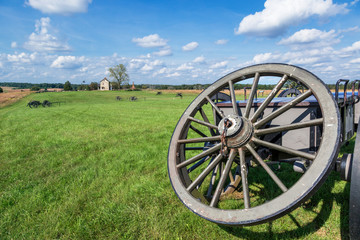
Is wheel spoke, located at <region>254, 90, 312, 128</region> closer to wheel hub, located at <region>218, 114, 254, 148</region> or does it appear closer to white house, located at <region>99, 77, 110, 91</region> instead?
wheel hub, located at <region>218, 114, 254, 148</region>

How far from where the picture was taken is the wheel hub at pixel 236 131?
2523 mm

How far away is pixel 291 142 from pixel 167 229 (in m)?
1.99

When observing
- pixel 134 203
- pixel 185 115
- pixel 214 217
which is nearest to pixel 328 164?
pixel 214 217

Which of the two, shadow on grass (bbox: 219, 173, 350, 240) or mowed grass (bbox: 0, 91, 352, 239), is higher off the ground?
shadow on grass (bbox: 219, 173, 350, 240)

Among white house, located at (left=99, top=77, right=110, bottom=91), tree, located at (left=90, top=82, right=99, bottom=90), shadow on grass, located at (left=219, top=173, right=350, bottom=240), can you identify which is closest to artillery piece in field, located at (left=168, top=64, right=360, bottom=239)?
shadow on grass, located at (left=219, top=173, right=350, bottom=240)

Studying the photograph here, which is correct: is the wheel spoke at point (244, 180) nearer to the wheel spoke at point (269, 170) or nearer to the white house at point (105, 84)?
the wheel spoke at point (269, 170)

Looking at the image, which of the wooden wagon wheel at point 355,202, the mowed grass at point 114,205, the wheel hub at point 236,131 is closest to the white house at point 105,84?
the mowed grass at point 114,205

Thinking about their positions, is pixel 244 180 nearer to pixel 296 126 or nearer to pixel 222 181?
pixel 222 181

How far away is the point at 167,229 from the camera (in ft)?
10.4

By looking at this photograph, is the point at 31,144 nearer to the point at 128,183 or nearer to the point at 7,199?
the point at 7,199

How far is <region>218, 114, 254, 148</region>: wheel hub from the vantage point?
8.28 feet

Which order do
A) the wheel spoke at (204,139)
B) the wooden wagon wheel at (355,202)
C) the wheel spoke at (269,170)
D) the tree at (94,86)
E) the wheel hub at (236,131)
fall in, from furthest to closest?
the tree at (94,86), the wheel spoke at (204,139), the wheel hub at (236,131), the wheel spoke at (269,170), the wooden wagon wheel at (355,202)

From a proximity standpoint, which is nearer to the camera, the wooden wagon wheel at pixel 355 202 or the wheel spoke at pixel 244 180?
the wooden wagon wheel at pixel 355 202

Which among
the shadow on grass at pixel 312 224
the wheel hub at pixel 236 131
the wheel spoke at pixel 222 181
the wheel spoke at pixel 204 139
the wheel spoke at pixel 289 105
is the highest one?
the wheel spoke at pixel 289 105
